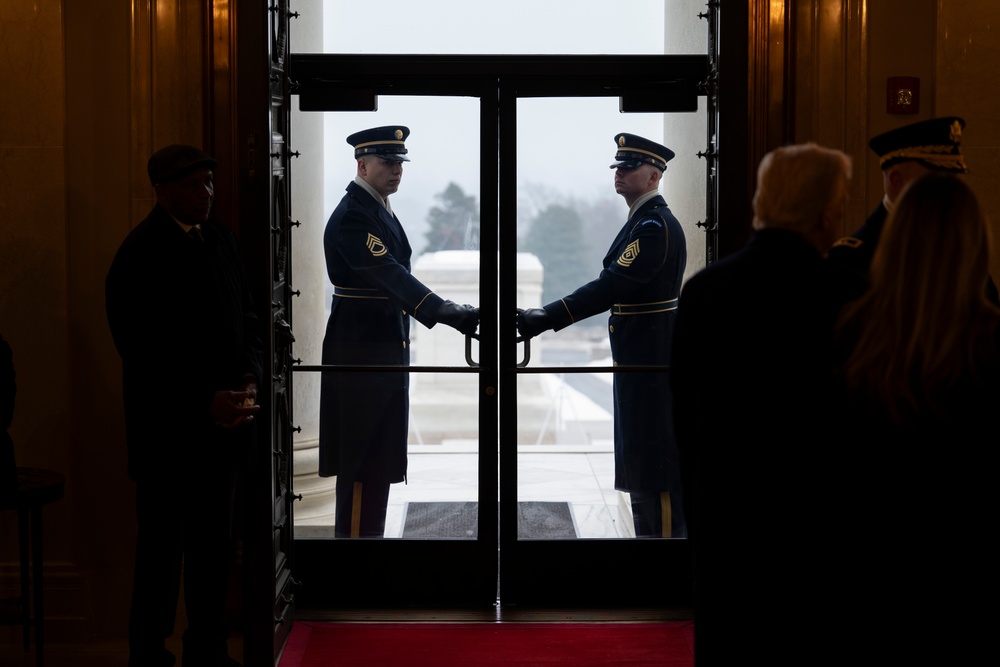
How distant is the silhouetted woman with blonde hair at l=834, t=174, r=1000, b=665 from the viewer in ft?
5.74

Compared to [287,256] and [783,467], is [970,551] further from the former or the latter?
[287,256]

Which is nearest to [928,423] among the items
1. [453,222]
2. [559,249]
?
[559,249]

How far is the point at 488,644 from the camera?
11.5ft

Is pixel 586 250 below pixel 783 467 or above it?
above

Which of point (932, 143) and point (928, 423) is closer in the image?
point (928, 423)

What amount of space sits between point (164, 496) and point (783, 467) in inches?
72.3

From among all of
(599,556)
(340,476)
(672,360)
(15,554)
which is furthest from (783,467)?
(15,554)

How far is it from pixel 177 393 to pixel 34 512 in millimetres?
635

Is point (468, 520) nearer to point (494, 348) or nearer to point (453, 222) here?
point (494, 348)

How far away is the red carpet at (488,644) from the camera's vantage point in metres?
3.37

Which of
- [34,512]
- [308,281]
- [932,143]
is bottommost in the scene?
[34,512]

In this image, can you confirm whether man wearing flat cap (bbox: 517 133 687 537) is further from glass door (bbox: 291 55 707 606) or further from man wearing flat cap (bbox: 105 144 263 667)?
man wearing flat cap (bbox: 105 144 263 667)

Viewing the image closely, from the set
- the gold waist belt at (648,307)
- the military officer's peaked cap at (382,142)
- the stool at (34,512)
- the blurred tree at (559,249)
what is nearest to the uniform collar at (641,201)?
the blurred tree at (559,249)

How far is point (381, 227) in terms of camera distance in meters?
3.85
